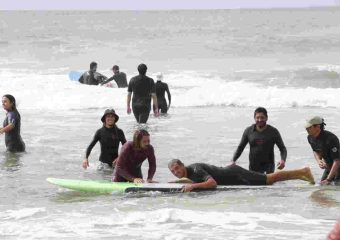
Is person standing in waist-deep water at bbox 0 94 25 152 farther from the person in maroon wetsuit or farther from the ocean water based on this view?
the person in maroon wetsuit

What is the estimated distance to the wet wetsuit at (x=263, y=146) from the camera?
10898 mm

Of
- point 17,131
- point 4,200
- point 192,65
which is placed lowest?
point 4,200

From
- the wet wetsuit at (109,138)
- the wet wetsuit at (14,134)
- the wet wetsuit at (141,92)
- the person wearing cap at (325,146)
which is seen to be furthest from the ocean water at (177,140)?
the wet wetsuit at (109,138)

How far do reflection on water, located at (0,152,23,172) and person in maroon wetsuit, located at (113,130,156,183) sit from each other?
123 inches

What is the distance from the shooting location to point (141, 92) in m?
17.2

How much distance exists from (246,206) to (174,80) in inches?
920

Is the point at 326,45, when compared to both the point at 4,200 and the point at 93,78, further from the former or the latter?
the point at 4,200

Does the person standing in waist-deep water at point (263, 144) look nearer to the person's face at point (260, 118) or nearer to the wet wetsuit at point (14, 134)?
the person's face at point (260, 118)

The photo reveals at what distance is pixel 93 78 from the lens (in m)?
26.3

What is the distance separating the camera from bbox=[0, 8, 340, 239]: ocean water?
886 cm

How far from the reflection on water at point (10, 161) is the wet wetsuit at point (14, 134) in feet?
0.42

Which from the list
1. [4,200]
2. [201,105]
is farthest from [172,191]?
[201,105]

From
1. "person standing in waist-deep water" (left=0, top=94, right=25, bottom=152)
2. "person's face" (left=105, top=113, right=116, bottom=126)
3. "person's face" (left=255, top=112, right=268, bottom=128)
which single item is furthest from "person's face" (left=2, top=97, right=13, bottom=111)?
"person's face" (left=255, top=112, right=268, bottom=128)

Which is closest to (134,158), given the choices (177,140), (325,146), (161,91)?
(325,146)
